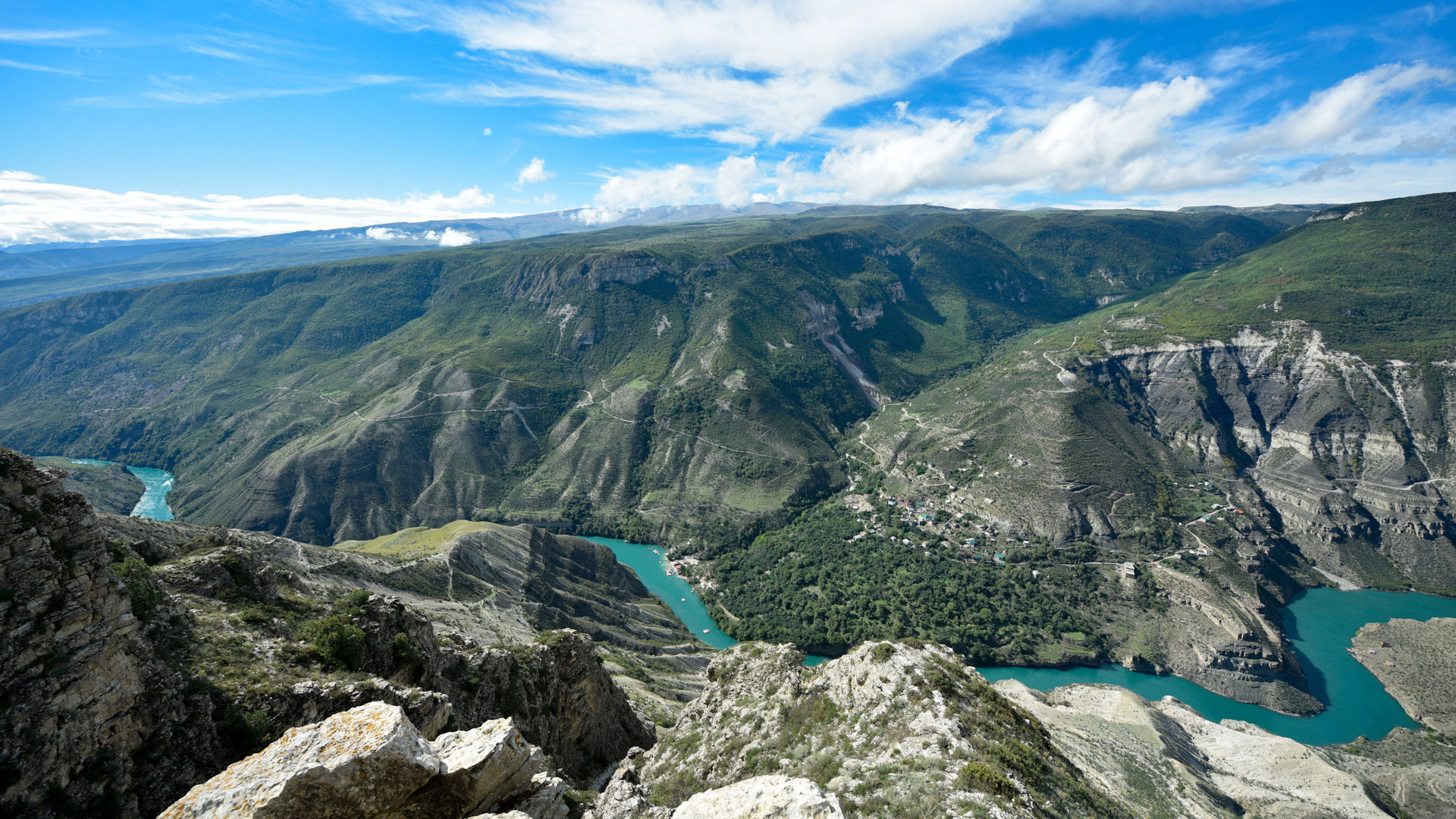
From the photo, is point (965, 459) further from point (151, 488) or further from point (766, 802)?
point (151, 488)

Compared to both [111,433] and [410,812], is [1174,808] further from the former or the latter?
[111,433]

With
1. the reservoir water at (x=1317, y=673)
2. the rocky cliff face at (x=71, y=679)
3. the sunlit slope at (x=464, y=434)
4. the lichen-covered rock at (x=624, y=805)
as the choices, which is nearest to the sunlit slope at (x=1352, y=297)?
the reservoir water at (x=1317, y=673)

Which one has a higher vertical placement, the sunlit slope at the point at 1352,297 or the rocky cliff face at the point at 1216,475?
the sunlit slope at the point at 1352,297

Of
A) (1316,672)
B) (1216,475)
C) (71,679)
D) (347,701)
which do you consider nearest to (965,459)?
(1216,475)

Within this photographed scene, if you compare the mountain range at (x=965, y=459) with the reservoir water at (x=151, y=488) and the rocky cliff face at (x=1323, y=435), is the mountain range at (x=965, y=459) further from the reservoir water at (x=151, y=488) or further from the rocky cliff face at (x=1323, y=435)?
the reservoir water at (x=151, y=488)

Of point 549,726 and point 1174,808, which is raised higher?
point 549,726

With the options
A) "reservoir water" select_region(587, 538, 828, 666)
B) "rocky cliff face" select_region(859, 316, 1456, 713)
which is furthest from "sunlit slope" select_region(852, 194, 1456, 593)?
"reservoir water" select_region(587, 538, 828, 666)

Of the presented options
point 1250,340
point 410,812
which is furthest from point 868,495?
point 410,812
